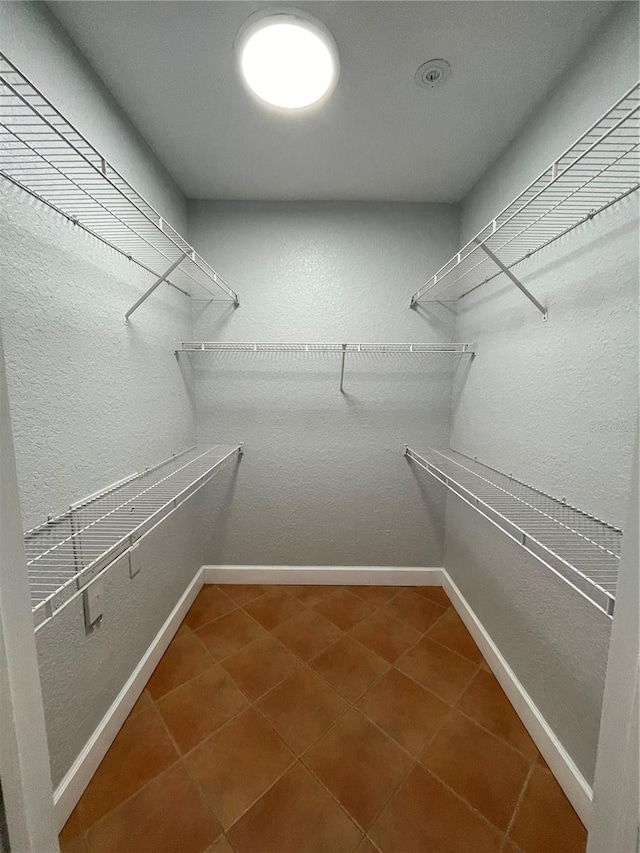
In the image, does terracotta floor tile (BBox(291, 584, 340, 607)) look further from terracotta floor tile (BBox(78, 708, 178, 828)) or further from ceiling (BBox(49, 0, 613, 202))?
ceiling (BBox(49, 0, 613, 202))

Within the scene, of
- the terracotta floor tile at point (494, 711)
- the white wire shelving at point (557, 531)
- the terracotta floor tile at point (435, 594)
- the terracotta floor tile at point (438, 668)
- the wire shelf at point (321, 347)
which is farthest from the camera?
the terracotta floor tile at point (435, 594)

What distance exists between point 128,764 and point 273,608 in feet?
2.51

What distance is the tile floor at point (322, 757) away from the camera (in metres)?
0.80

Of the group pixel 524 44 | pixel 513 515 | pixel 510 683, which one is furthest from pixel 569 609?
pixel 524 44

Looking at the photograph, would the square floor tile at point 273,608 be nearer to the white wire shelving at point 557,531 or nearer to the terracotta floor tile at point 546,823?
the terracotta floor tile at point 546,823

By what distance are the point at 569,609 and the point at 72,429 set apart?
64.0 inches

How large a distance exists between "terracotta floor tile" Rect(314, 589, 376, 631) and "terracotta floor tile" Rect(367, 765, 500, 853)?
64 cm

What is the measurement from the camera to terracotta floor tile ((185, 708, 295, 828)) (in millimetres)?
865

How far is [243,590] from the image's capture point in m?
1.75

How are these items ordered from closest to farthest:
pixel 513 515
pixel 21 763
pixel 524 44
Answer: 1. pixel 21 763
2. pixel 524 44
3. pixel 513 515

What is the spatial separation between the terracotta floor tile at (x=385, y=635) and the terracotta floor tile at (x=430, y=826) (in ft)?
1.45

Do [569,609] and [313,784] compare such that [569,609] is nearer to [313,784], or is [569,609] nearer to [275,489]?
[313,784]

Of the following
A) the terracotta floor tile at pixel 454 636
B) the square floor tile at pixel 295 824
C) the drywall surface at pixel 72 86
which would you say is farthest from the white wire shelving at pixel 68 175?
the terracotta floor tile at pixel 454 636

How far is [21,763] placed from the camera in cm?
43
